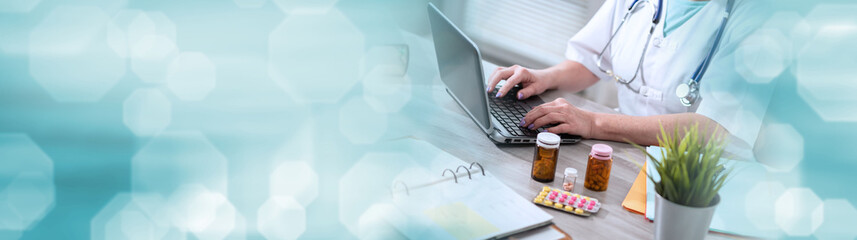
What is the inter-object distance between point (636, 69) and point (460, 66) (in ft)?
1.55

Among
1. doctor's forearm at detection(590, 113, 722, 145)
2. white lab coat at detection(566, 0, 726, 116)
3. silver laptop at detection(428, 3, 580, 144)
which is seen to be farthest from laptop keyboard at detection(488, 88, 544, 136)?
white lab coat at detection(566, 0, 726, 116)

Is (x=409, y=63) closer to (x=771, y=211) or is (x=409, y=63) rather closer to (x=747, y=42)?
(x=771, y=211)

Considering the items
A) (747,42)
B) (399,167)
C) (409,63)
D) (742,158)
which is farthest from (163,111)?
(747,42)

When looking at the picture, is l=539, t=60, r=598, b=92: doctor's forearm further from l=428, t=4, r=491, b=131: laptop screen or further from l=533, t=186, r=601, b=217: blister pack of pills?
l=533, t=186, r=601, b=217: blister pack of pills

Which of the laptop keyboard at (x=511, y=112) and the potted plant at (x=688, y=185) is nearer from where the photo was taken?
the potted plant at (x=688, y=185)

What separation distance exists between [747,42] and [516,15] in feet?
4.34

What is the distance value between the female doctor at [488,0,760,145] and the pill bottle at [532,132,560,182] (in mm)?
172

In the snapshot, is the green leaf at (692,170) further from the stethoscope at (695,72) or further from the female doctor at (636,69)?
the stethoscope at (695,72)

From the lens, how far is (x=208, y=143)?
284 millimetres

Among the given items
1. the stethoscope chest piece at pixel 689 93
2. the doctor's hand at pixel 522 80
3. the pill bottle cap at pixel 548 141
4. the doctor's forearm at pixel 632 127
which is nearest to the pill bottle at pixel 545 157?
the pill bottle cap at pixel 548 141

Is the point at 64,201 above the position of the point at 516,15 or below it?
above

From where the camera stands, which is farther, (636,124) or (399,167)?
(636,124)

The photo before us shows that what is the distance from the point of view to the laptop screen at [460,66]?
933 mm

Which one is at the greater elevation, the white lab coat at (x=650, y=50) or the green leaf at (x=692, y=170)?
the green leaf at (x=692, y=170)
